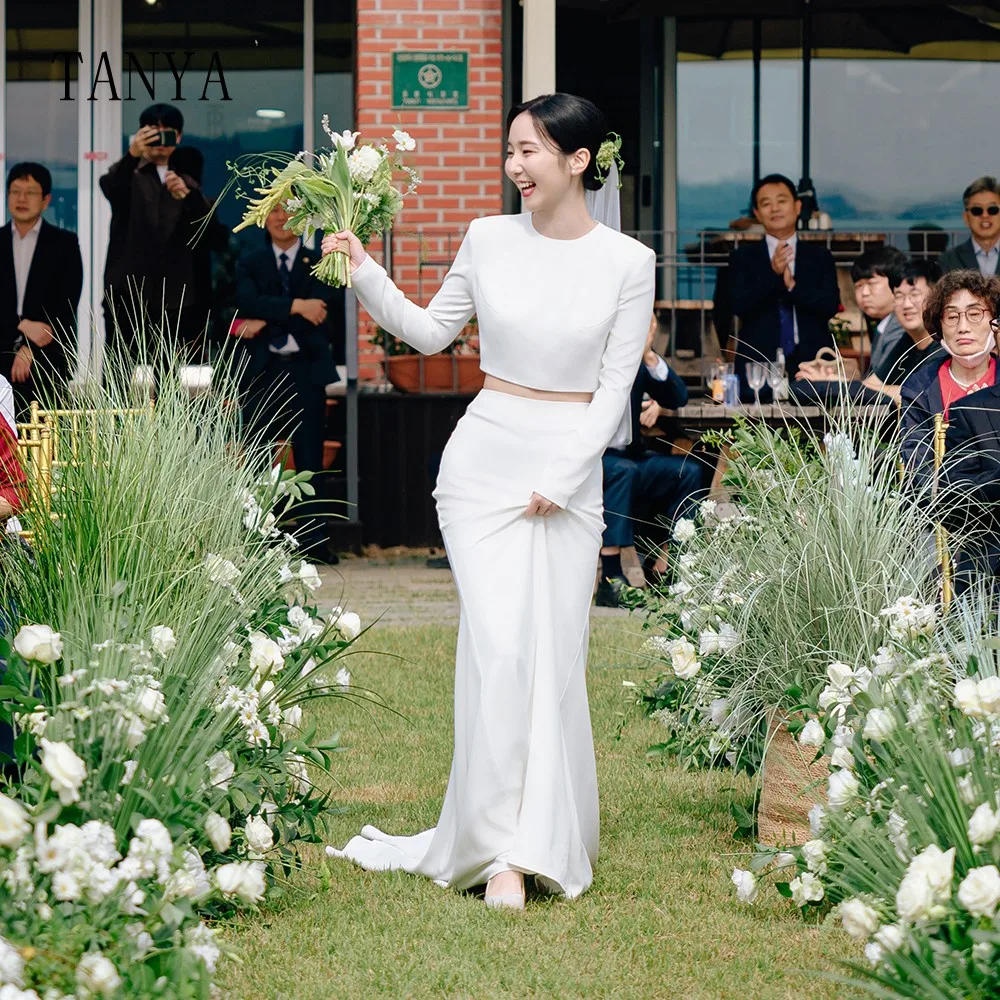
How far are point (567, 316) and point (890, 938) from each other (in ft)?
6.60

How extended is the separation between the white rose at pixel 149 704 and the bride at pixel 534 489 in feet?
3.81

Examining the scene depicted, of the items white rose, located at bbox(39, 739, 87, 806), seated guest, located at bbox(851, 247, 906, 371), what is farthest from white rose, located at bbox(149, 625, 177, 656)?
seated guest, located at bbox(851, 247, 906, 371)

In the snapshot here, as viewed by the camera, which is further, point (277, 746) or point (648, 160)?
point (648, 160)

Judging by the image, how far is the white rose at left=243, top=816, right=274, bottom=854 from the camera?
12.2 ft

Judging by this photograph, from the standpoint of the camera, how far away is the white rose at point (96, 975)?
262cm

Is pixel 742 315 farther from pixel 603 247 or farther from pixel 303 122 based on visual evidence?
pixel 603 247

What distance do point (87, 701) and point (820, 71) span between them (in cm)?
1077

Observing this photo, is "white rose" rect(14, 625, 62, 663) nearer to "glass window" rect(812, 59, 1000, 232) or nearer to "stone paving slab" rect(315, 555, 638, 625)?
"stone paving slab" rect(315, 555, 638, 625)

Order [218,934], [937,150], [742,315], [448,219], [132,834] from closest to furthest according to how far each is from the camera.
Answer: [132,834] < [218,934] < [742,315] < [448,219] < [937,150]

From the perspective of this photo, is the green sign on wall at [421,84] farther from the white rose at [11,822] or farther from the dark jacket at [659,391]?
the white rose at [11,822]

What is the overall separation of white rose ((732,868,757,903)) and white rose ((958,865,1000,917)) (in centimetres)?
121

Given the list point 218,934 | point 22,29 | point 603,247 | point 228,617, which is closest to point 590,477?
point 603,247

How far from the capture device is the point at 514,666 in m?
4.19

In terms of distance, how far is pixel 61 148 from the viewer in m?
11.4
